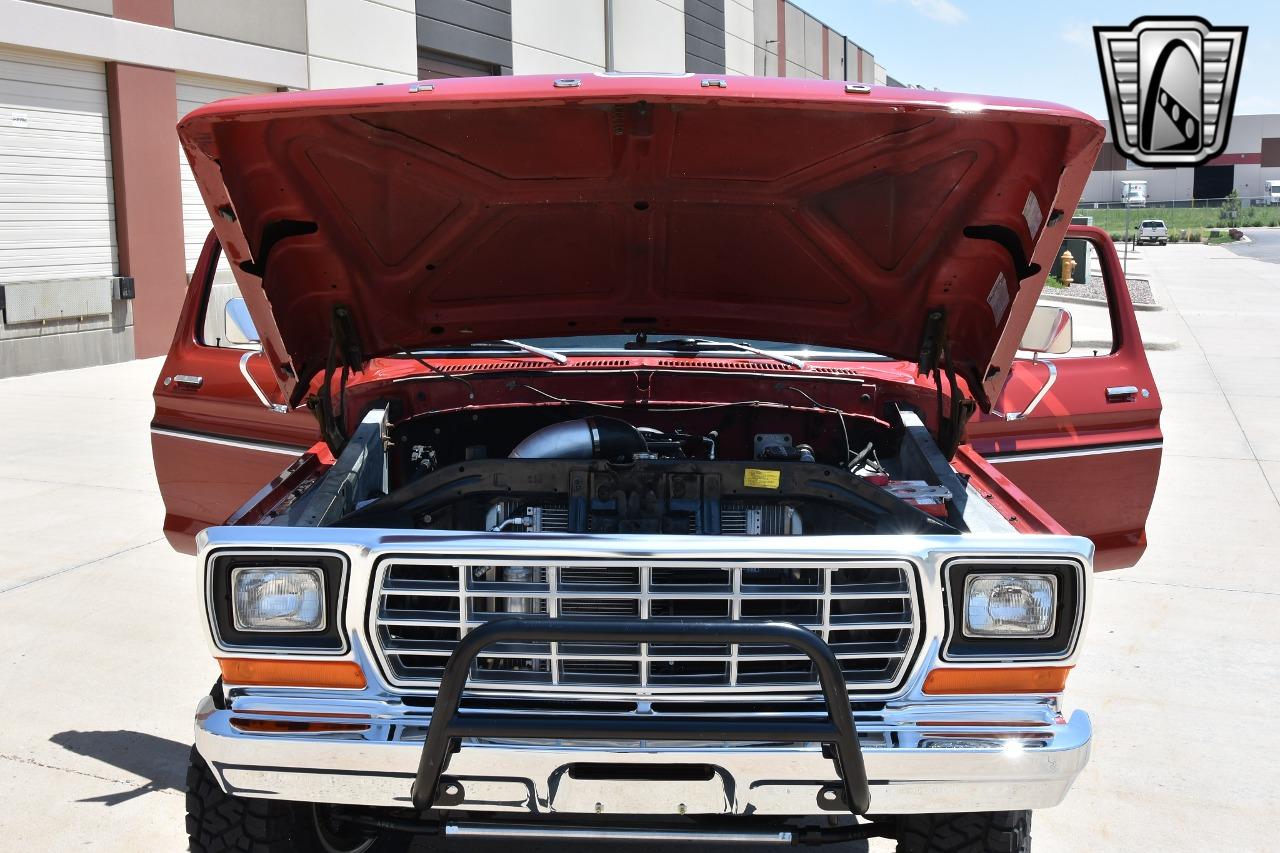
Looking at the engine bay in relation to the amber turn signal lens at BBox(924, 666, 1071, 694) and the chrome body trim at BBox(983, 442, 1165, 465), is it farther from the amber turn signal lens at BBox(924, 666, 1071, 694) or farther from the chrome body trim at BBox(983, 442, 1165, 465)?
the chrome body trim at BBox(983, 442, 1165, 465)

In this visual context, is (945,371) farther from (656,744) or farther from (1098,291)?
(1098,291)

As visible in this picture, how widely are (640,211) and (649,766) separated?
60.3 inches

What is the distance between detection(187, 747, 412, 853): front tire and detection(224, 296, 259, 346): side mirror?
4.45ft

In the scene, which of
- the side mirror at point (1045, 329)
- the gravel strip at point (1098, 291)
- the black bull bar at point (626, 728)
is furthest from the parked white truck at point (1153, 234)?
the black bull bar at point (626, 728)

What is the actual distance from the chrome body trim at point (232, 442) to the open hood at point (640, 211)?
0.83 metres

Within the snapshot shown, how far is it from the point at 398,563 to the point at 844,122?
4.49ft

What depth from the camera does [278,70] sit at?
14117mm

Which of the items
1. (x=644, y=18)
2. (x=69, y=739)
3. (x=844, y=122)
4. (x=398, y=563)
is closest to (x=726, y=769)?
(x=398, y=563)

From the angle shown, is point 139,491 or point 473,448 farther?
point 139,491

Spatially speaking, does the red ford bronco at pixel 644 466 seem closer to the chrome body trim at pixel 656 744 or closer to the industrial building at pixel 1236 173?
the chrome body trim at pixel 656 744

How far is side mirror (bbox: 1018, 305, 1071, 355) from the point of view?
354 cm

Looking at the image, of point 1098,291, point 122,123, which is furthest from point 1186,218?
point 122,123

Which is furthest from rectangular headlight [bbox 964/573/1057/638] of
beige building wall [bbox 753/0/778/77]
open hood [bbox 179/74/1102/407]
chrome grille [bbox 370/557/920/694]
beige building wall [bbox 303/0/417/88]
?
beige building wall [bbox 753/0/778/77]

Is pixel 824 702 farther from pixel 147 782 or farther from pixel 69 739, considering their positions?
pixel 69 739
